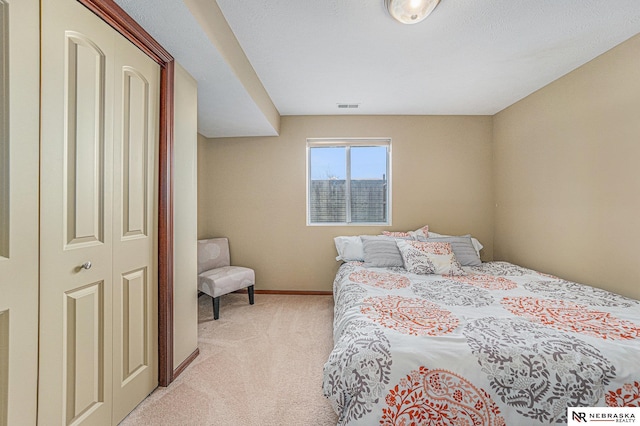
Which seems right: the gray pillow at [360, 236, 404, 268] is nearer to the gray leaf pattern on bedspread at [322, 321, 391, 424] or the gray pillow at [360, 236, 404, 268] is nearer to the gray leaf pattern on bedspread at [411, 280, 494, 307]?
the gray leaf pattern on bedspread at [411, 280, 494, 307]

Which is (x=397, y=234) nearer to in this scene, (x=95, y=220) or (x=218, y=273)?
(x=218, y=273)

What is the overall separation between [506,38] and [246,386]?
10.0ft

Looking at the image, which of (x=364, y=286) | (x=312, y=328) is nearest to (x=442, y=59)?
(x=364, y=286)

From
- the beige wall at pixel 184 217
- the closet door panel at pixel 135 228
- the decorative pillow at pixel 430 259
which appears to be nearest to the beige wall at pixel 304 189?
the decorative pillow at pixel 430 259

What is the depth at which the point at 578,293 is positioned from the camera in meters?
2.14

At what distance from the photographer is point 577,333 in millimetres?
1424

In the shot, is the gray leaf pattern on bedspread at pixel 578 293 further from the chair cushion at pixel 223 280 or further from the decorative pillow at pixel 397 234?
the chair cushion at pixel 223 280

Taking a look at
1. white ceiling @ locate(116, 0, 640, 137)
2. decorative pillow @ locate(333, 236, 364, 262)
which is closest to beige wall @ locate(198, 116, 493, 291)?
decorative pillow @ locate(333, 236, 364, 262)

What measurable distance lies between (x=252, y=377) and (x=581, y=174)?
10.4 ft

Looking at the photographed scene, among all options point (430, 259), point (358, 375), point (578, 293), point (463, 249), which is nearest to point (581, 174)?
point (578, 293)

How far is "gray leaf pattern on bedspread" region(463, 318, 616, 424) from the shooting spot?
118 cm

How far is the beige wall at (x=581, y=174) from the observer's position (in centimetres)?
211

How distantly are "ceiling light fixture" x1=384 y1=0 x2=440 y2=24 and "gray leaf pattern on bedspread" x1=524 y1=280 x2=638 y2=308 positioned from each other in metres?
2.14

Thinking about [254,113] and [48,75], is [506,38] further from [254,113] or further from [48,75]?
[48,75]
